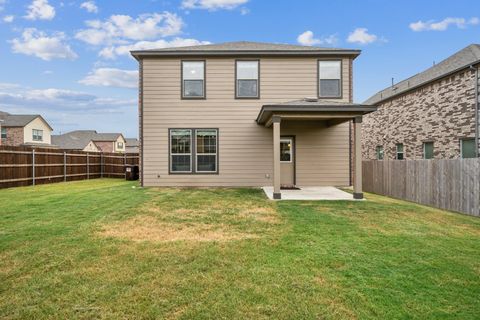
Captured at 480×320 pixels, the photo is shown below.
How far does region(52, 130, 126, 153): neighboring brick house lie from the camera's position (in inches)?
1652

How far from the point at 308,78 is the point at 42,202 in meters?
10.1

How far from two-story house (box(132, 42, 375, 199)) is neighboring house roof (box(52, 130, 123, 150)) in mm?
34783

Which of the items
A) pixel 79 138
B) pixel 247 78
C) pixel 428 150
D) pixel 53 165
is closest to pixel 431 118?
pixel 428 150

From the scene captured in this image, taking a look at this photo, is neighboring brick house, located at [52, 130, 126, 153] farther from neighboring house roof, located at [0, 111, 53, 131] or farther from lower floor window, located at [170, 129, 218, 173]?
lower floor window, located at [170, 129, 218, 173]

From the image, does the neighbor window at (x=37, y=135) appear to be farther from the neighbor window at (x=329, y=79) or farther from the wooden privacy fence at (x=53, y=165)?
the neighbor window at (x=329, y=79)

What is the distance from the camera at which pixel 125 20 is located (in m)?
16.4

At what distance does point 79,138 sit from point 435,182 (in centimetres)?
4685

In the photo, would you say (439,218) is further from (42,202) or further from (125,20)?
(125,20)

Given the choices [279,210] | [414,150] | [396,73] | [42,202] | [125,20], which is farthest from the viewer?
[396,73]

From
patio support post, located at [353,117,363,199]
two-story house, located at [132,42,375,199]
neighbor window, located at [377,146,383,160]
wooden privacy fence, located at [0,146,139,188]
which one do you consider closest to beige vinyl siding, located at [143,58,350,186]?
two-story house, located at [132,42,375,199]

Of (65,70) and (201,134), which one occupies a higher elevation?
(65,70)

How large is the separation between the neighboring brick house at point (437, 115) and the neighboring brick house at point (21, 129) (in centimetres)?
3652

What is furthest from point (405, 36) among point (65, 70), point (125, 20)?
point (65, 70)

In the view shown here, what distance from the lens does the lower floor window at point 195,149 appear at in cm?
1218
